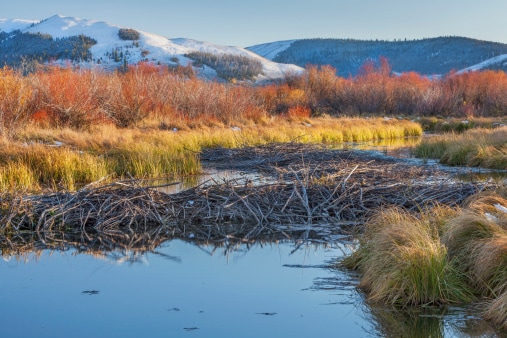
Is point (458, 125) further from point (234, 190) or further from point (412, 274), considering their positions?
point (412, 274)

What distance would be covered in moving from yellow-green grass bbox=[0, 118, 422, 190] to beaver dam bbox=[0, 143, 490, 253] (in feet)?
4.77

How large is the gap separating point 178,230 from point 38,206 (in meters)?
2.42

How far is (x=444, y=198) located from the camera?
37.1 ft

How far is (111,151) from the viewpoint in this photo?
59.5 feet

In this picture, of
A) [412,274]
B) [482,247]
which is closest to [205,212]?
[412,274]

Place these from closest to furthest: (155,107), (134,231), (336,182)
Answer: (134,231) → (336,182) → (155,107)

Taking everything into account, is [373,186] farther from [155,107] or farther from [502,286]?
[155,107]

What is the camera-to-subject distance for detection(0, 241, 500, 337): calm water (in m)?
6.17

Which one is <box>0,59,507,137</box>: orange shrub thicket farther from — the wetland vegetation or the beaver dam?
the beaver dam

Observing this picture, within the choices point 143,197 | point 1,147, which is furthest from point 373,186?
point 1,147

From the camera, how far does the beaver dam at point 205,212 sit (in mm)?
10062

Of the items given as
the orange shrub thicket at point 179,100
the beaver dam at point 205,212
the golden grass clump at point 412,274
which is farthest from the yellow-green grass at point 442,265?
the orange shrub thicket at point 179,100

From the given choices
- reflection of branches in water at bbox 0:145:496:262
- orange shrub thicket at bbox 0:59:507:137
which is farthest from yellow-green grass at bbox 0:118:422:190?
orange shrub thicket at bbox 0:59:507:137

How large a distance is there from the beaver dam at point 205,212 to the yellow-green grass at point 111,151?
1.45 m
